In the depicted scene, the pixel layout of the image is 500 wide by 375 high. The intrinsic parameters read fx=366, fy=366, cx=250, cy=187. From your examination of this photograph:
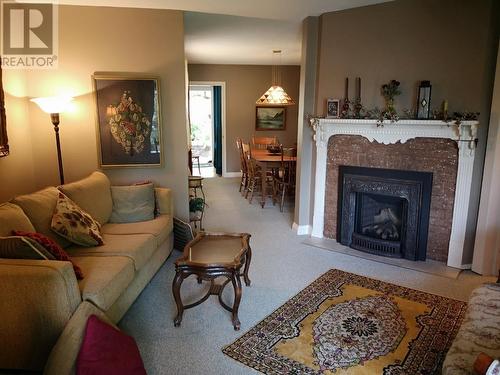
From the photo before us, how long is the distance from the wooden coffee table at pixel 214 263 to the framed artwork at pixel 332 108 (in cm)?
194

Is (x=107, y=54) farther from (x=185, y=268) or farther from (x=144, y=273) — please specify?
(x=185, y=268)

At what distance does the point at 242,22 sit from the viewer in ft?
15.0

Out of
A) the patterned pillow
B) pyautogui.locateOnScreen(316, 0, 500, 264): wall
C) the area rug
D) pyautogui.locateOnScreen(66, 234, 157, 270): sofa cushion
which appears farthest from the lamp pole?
pyautogui.locateOnScreen(316, 0, 500, 264): wall

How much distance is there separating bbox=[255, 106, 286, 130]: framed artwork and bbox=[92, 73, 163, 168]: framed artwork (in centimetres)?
481

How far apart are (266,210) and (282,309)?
307cm

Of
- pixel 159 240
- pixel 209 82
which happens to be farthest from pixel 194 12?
A: pixel 209 82

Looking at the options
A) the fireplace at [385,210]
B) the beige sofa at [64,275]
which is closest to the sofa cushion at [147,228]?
the beige sofa at [64,275]

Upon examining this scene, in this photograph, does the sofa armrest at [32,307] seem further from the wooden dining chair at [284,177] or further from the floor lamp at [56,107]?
the wooden dining chair at [284,177]

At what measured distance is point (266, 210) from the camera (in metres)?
5.85

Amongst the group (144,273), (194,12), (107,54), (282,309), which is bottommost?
(282,309)

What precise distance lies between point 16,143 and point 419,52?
13.5 ft

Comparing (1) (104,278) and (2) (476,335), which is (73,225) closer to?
(1) (104,278)

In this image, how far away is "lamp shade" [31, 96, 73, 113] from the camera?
3.43 meters

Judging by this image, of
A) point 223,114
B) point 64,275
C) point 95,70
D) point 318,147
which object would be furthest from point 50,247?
point 223,114
